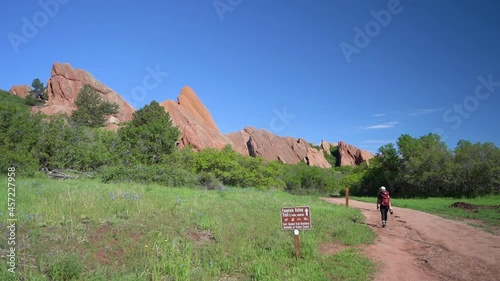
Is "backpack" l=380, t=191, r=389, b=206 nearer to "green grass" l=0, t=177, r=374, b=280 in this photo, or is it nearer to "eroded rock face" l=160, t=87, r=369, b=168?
"green grass" l=0, t=177, r=374, b=280

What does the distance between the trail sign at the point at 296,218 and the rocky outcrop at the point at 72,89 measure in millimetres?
Answer: 59241

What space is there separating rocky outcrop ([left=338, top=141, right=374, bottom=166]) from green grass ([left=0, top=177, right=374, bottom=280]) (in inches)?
4807

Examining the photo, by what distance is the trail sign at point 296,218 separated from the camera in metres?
7.79

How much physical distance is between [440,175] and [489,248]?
29725mm

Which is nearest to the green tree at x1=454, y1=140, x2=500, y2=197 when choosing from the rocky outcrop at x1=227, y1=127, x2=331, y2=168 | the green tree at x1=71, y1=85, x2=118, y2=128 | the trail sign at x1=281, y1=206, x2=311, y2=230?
the trail sign at x1=281, y1=206, x2=311, y2=230

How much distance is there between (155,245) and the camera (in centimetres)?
723

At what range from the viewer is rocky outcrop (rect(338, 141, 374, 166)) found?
127 meters

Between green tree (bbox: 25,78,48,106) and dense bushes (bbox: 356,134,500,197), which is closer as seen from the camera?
dense bushes (bbox: 356,134,500,197)

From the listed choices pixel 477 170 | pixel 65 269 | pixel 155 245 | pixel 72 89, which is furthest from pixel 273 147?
pixel 65 269

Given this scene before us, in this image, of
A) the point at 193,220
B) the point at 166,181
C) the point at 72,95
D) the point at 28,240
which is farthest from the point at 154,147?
the point at 72,95

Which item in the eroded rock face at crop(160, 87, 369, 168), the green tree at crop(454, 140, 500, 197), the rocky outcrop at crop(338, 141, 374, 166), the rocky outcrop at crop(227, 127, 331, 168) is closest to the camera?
the green tree at crop(454, 140, 500, 197)

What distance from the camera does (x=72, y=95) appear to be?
2537 inches

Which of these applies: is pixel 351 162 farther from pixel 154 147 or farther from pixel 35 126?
pixel 35 126

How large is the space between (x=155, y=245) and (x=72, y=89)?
68.5 m
